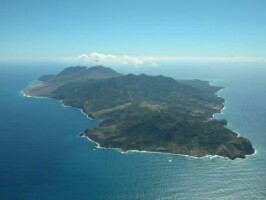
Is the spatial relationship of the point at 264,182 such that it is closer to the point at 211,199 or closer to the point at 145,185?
the point at 211,199

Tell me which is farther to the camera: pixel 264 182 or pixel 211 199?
pixel 264 182

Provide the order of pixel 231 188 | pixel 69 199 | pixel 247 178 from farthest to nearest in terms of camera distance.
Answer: pixel 247 178, pixel 231 188, pixel 69 199

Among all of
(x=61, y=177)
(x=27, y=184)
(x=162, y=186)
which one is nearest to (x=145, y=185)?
(x=162, y=186)

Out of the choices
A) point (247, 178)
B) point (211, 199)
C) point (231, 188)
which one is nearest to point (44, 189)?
point (211, 199)

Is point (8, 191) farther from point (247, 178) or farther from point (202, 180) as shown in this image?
point (247, 178)

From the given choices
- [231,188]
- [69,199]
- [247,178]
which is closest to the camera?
[69,199]

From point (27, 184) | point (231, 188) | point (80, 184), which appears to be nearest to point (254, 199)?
point (231, 188)

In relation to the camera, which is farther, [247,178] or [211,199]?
[247,178]
